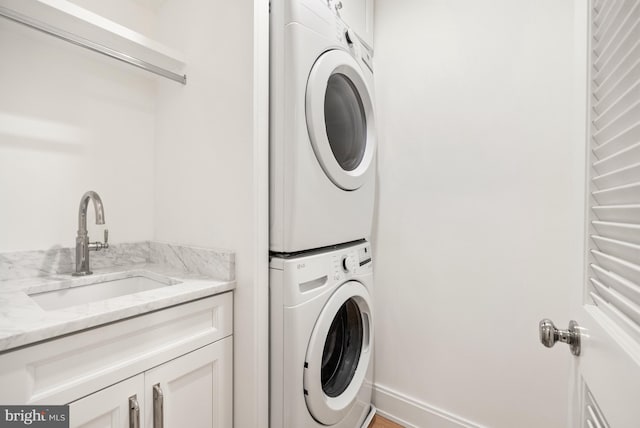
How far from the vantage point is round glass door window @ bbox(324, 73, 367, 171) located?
4.17 ft

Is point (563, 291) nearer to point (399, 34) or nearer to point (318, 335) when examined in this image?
point (318, 335)

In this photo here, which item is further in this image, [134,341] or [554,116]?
[554,116]

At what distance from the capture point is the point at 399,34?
1.60 metres

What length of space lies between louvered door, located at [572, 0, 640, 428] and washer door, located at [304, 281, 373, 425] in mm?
725

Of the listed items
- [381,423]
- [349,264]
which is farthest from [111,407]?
[381,423]

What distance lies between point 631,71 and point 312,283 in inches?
38.7

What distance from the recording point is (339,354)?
1.43m

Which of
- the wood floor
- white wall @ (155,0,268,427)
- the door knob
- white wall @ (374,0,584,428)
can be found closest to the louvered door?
the door knob

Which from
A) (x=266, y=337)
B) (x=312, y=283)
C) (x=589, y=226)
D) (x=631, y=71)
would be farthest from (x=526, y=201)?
(x=266, y=337)

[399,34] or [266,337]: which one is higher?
[399,34]

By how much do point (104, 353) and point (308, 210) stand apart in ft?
2.39

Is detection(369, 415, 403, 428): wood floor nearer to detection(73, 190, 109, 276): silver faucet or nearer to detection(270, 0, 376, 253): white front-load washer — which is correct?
detection(270, 0, 376, 253): white front-load washer

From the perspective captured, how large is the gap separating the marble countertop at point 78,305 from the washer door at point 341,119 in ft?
2.03

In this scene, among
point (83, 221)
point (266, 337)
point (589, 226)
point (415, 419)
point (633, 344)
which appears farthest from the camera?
point (415, 419)
